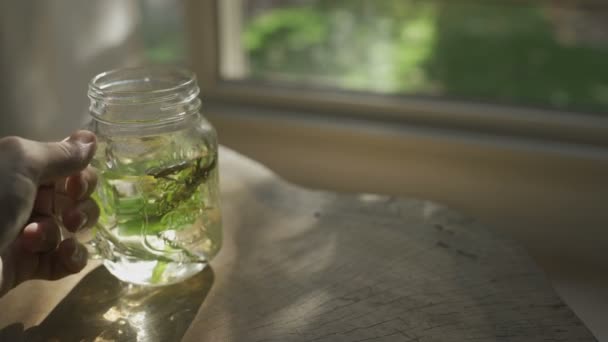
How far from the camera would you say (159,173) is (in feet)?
2.26

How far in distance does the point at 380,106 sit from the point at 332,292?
2.23ft

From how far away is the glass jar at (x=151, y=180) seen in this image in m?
0.69

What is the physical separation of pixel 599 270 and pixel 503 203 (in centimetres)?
21

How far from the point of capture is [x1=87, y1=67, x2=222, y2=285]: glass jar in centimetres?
69

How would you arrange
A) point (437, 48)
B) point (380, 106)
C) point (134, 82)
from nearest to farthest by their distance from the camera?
point (134, 82) < point (380, 106) < point (437, 48)

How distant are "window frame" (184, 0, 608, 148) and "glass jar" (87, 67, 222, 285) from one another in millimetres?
648

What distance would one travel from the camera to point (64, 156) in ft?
2.14

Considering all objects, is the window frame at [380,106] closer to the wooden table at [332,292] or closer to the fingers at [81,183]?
the wooden table at [332,292]

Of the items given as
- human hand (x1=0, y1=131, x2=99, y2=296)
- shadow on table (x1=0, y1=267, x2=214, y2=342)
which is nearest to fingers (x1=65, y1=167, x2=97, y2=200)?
human hand (x1=0, y1=131, x2=99, y2=296)

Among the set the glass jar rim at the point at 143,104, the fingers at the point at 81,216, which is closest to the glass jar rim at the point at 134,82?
the glass jar rim at the point at 143,104

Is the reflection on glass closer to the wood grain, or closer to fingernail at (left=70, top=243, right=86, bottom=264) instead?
the wood grain

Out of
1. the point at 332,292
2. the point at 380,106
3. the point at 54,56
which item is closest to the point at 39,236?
the point at 332,292

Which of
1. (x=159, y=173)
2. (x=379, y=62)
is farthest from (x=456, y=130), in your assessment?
(x=159, y=173)

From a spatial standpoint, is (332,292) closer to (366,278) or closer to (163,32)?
(366,278)
